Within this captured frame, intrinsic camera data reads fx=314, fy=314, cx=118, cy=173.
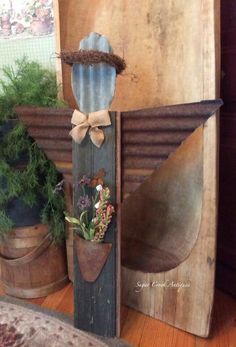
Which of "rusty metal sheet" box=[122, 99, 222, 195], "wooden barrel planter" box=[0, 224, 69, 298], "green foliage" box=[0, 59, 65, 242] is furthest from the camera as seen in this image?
"wooden barrel planter" box=[0, 224, 69, 298]

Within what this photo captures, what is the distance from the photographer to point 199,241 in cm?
101

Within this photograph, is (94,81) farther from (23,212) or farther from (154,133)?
(23,212)

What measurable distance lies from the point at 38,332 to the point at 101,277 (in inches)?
12.7

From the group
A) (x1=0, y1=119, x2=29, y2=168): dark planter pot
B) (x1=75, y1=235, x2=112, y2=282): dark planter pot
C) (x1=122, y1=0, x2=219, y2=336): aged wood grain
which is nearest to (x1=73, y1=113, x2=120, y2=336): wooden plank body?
(x1=75, y1=235, x2=112, y2=282): dark planter pot

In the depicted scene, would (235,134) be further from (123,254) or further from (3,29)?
(3,29)

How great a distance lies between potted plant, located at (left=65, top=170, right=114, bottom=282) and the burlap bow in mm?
109

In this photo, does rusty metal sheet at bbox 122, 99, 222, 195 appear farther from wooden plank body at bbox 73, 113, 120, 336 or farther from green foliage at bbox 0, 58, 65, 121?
green foliage at bbox 0, 58, 65, 121

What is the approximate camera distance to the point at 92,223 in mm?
968

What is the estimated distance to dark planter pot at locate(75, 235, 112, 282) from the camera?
3.21 feet

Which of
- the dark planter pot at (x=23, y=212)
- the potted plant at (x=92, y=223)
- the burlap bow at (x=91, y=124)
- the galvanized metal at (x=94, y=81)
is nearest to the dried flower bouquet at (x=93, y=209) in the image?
the potted plant at (x=92, y=223)

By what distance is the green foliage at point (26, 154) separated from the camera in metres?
1.14

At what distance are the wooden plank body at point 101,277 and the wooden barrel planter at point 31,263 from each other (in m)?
0.29

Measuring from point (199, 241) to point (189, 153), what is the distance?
0.31m

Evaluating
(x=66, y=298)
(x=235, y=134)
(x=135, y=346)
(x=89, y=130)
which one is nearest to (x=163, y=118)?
(x=89, y=130)
